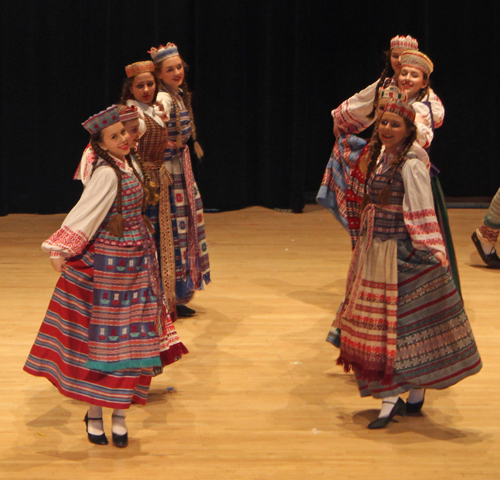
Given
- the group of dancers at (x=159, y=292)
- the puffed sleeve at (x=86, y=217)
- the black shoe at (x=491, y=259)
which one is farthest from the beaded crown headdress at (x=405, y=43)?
the black shoe at (x=491, y=259)

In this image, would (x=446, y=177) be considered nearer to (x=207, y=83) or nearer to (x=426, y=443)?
(x=207, y=83)

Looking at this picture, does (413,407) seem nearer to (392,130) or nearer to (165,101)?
(392,130)

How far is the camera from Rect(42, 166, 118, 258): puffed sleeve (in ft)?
9.32

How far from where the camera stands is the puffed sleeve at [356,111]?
3.78m

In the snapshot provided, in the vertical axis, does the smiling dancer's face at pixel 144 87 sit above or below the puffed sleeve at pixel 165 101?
above

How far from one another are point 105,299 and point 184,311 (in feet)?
5.78

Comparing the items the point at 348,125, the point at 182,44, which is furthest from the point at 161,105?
the point at 182,44

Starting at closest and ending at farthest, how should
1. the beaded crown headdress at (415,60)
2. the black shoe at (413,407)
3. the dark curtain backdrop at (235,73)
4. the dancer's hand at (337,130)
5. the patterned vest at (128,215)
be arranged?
the patterned vest at (128,215) → the black shoe at (413,407) → the beaded crown headdress at (415,60) → the dancer's hand at (337,130) → the dark curtain backdrop at (235,73)

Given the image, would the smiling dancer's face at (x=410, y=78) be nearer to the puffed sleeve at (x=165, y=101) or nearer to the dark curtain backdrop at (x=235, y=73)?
the puffed sleeve at (x=165, y=101)

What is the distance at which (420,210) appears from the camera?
9.82ft

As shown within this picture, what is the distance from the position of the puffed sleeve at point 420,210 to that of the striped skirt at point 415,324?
0.09 metres

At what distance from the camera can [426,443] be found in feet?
10.1

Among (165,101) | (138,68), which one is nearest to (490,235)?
(165,101)

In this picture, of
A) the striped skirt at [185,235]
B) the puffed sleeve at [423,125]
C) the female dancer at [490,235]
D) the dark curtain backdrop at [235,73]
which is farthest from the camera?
the dark curtain backdrop at [235,73]
